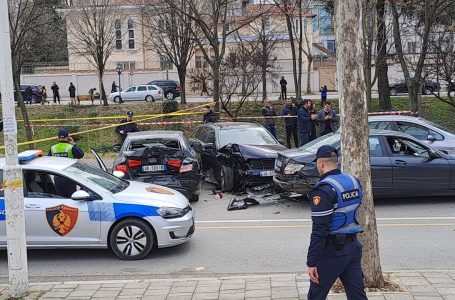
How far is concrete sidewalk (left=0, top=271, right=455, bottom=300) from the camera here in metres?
5.55

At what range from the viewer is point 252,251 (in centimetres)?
796

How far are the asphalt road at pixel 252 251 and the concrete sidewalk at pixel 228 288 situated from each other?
0.74 meters

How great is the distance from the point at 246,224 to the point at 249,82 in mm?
15444

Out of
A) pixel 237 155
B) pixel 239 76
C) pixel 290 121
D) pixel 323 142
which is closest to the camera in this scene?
pixel 323 142

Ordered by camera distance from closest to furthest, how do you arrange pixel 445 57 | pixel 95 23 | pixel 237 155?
pixel 237 155 < pixel 445 57 < pixel 95 23

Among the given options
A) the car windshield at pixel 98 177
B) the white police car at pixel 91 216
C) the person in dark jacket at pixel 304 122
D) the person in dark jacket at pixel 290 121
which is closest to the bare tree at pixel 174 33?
the person in dark jacket at pixel 290 121

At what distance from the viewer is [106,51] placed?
1506 inches

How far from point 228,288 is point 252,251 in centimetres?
207

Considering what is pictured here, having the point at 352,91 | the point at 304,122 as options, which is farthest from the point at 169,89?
the point at 352,91

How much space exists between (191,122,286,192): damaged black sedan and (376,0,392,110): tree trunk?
10822 millimetres

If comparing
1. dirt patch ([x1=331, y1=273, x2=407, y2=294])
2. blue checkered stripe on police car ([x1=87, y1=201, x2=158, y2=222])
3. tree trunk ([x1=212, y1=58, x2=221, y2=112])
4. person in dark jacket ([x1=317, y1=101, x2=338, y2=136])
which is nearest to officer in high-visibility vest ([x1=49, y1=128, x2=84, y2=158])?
blue checkered stripe on police car ([x1=87, y1=201, x2=158, y2=222])

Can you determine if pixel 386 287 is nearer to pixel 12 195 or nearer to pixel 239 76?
pixel 12 195

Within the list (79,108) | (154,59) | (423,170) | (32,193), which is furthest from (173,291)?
(154,59)

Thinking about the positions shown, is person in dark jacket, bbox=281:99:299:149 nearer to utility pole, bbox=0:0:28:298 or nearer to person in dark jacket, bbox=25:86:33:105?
utility pole, bbox=0:0:28:298
